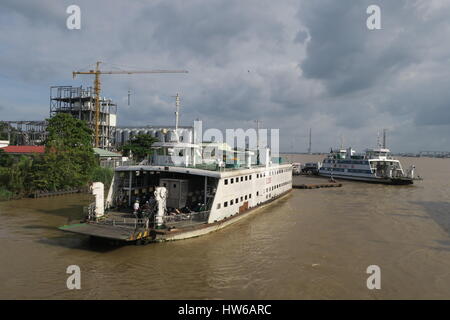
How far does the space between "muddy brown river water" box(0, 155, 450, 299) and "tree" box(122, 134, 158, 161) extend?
3579 cm

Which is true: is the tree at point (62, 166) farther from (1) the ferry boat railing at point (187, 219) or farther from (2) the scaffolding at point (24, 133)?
(2) the scaffolding at point (24, 133)

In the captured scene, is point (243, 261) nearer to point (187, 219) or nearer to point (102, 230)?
point (187, 219)

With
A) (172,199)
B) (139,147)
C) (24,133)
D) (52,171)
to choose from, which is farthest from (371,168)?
(24,133)

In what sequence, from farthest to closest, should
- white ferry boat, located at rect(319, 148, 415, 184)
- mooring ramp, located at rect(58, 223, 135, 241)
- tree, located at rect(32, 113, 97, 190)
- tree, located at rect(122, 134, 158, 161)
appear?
1. tree, located at rect(122, 134, 158, 161)
2. white ferry boat, located at rect(319, 148, 415, 184)
3. tree, located at rect(32, 113, 97, 190)
4. mooring ramp, located at rect(58, 223, 135, 241)

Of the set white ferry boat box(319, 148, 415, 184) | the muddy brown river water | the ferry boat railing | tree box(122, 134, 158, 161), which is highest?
tree box(122, 134, 158, 161)

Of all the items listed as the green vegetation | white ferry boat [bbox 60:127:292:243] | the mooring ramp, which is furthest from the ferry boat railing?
the green vegetation

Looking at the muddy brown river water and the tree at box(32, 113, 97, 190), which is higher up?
the tree at box(32, 113, 97, 190)

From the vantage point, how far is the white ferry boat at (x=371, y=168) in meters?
58.7

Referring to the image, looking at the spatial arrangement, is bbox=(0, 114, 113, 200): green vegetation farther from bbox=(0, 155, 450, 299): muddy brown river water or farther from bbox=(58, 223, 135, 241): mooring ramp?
bbox=(58, 223, 135, 241): mooring ramp

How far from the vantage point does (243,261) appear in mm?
15711

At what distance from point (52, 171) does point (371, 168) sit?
53.7m

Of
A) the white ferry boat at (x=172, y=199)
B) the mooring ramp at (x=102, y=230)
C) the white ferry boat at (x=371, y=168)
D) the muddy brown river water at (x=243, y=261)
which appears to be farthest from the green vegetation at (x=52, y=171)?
the white ferry boat at (x=371, y=168)

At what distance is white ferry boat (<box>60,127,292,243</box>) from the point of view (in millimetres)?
16859

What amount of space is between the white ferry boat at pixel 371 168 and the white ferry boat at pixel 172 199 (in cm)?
4133
